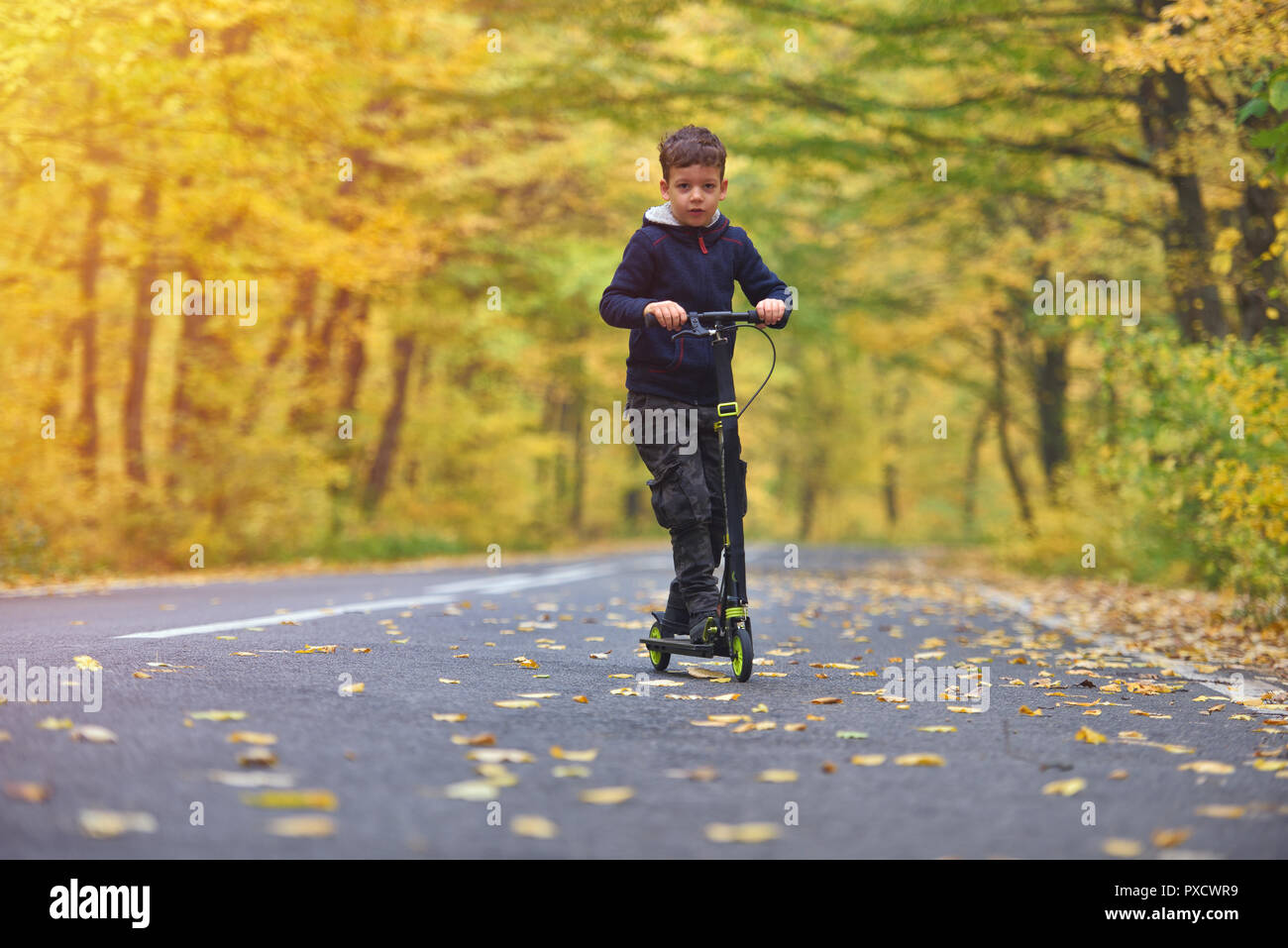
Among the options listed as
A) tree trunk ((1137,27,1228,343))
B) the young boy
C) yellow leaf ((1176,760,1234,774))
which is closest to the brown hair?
the young boy

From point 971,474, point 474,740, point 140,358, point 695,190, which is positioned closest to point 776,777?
point 474,740

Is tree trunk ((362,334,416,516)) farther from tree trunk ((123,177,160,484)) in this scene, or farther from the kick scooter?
the kick scooter

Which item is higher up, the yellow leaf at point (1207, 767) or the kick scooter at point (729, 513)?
the kick scooter at point (729, 513)

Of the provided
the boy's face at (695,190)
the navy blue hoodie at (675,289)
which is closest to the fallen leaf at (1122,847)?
the navy blue hoodie at (675,289)

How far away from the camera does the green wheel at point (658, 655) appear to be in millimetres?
5770

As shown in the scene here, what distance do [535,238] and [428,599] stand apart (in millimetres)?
15508

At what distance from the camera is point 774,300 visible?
5.26m

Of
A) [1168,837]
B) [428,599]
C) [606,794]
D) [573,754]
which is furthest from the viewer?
[428,599]

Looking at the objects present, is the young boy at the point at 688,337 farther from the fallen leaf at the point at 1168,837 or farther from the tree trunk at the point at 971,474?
the tree trunk at the point at 971,474

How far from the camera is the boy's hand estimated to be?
5.13 meters

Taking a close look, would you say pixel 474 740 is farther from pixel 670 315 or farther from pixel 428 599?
pixel 428 599

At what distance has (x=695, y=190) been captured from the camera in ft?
17.3
